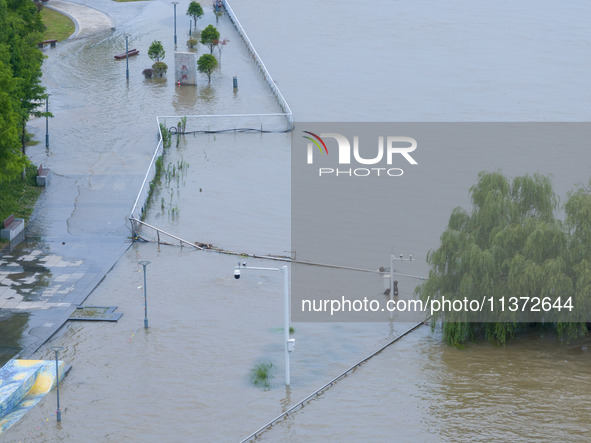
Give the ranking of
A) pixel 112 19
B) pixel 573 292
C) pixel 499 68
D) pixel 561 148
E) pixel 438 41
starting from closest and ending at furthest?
pixel 573 292 → pixel 561 148 → pixel 499 68 → pixel 438 41 → pixel 112 19

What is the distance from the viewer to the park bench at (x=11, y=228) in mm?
49688

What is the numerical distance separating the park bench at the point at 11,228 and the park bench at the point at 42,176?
7.35 m

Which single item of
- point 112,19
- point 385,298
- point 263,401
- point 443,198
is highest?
point 112,19

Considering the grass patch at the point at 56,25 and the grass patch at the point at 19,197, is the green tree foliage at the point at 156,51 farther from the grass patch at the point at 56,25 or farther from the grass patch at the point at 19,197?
the grass patch at the point at 19,197

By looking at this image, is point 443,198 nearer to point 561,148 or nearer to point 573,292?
point 561,148

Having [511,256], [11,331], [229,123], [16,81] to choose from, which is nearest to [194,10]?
[229,123]

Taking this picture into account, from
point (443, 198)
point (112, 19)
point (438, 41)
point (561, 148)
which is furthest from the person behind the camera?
point (112, 19)

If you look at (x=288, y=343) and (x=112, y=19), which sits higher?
(x=112, y=19)

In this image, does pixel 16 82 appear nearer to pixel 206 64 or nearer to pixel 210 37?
pixel 206 64

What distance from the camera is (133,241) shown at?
167 ft

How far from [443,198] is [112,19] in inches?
2278

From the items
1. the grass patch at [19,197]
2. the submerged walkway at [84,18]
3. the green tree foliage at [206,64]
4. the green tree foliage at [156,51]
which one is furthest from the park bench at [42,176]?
the submerged walkway at [84,18]

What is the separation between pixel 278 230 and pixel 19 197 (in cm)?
1468

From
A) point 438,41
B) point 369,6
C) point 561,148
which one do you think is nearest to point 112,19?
point 369,6
